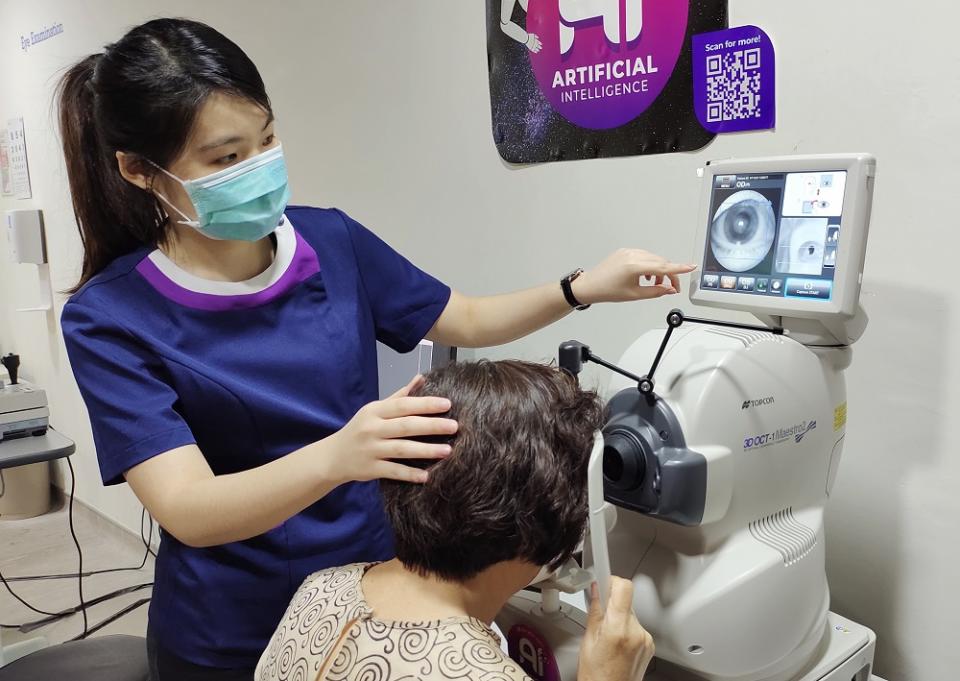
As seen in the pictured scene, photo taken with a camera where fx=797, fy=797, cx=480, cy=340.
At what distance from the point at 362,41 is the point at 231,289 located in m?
1.33

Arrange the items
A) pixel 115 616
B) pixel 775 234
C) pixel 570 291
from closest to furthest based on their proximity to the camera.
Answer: pixel 775 234 → pixel 570 291 → pixel 115 616

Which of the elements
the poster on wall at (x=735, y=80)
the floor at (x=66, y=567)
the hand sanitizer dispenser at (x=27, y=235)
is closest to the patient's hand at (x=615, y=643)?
the poster on wall at (x=735, y=80)

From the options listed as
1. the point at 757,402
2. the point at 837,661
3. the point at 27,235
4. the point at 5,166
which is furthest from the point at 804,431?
the point at 5,166

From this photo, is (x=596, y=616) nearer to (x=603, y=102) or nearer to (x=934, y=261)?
(x=934, y=261)

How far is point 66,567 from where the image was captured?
336 centimetres

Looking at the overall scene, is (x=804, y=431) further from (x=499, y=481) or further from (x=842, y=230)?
(x=499, y=481)

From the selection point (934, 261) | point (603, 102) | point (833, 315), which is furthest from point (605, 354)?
point (833, 315)

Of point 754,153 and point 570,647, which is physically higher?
point 754,153

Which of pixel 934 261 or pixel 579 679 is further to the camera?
pixel 934 261

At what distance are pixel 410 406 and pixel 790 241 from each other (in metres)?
0.55

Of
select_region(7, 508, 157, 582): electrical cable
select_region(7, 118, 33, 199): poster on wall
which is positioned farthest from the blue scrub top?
select_region(7, 118, 33, 199): poster on wall

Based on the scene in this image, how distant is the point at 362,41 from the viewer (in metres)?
2.22

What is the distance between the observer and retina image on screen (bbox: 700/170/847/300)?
977mm

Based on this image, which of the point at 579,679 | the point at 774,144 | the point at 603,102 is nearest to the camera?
the point at 579,679
